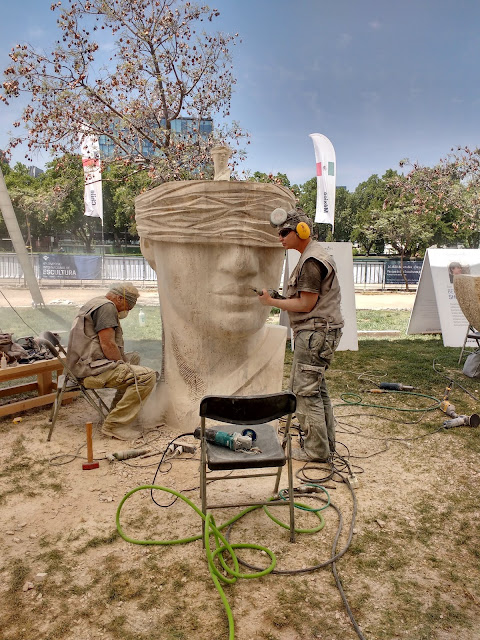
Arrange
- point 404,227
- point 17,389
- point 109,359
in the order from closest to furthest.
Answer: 1. point 109,359
2. point 17,389
3. point 404,227

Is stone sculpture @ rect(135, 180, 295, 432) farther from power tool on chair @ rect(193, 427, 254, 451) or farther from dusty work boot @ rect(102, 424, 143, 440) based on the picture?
power tool on chair @ rect(193, 427, 254, 451)

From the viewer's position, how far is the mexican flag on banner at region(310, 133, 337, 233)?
945 cm

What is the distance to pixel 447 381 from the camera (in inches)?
218

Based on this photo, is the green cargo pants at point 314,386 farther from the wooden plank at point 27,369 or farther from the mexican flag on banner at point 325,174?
the mexican flag on banner at point 325,174

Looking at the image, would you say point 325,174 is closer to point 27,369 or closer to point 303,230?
point 303,230

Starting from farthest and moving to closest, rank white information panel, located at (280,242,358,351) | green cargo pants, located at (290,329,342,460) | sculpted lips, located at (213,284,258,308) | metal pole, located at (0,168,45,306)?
1. white information panel, located at (280,242,358,351)
2. metal pole, located at (0,168,45,306)
3. sculpted lips, located at (213,284,258,308)
4. green cargo pants, located at (290,329,342,460)

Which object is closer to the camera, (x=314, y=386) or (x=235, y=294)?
(x=314, y=386)

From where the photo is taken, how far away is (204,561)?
2324mm

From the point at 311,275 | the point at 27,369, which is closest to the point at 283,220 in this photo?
the point at 311,275

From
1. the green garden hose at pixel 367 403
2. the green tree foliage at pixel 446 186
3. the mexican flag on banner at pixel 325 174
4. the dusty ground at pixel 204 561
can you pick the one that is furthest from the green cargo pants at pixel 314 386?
the green tree foliage at pixel 446 186

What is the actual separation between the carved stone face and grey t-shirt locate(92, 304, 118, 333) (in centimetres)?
45

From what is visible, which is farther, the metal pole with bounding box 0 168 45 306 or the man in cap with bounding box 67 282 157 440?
the metal pole with bounding box 0 168 45 306

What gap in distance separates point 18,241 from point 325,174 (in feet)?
20.4

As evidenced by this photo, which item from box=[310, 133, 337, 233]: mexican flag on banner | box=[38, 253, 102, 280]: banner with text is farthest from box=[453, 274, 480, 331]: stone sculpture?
box=[38, 253, 102, 280]: banner with text
